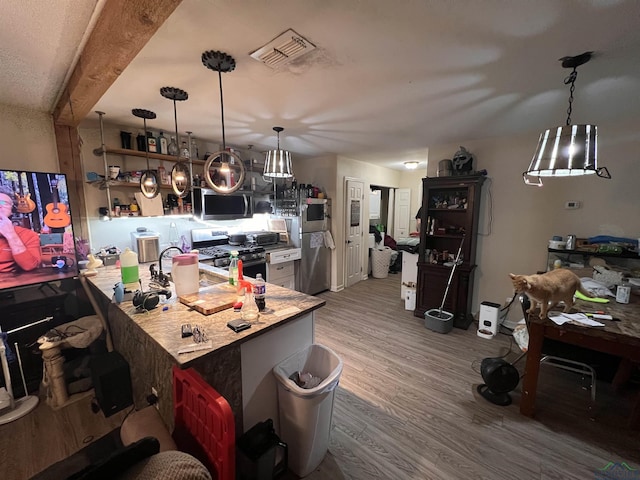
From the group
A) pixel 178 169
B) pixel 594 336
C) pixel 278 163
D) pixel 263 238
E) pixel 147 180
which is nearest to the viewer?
pixel 594 336

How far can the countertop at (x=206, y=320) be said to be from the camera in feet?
4.08

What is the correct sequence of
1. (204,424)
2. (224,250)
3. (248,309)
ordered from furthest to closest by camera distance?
(224,250) < (248,309) < (204,424)

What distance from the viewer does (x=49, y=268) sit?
233 centimetres

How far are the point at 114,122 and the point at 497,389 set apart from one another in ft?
14.7

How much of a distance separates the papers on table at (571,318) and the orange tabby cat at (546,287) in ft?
0.21

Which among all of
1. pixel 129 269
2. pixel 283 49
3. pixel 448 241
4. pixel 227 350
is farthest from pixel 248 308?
pixel 448 241

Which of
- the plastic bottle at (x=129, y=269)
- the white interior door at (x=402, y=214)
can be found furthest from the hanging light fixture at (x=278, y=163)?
the white interior door at (x=402, y=214)

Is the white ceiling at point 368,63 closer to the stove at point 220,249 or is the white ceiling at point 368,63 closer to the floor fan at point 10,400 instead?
the stove at point 220,249

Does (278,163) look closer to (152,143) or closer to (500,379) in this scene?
(152,143)

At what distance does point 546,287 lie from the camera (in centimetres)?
179

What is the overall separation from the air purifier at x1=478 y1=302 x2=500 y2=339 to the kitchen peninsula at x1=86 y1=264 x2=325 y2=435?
244 centimetres

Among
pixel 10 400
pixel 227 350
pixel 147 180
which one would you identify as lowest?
pixel 10 400

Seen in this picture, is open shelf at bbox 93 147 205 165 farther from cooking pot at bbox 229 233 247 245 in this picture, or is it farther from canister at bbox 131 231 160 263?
cooking pot at bbox 229 233 247 245

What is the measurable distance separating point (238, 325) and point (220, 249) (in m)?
2.44
